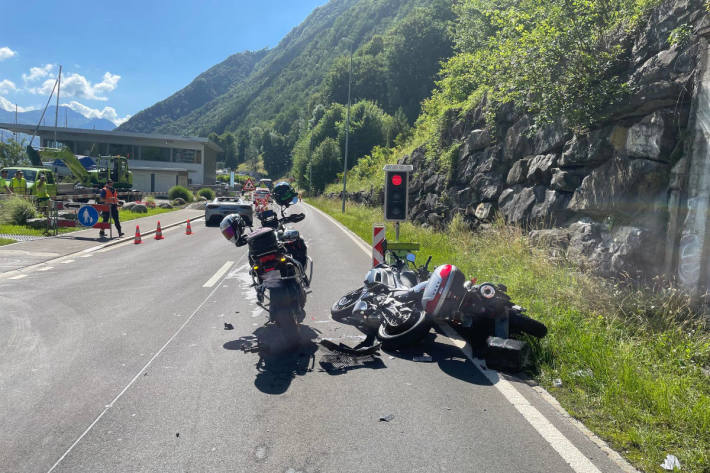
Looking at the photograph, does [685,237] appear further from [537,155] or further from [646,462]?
[537,155]

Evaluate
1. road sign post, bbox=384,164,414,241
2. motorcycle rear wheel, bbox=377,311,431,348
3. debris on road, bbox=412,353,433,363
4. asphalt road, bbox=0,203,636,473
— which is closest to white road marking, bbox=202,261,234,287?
asphalt road, bbox=0,203,636,473

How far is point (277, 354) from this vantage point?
531cm

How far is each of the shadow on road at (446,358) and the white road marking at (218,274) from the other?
4717mm

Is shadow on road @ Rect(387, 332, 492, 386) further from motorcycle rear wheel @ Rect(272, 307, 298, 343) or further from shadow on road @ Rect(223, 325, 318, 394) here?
motorcycle rear wheel @ Rect(272, 307, 298, 343)

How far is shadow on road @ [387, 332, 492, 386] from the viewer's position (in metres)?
4.79

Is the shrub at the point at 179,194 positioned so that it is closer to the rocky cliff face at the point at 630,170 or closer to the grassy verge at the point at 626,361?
the rocky cliff face at the point at 630,170

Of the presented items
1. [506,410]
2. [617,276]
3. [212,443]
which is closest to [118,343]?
[212,443]

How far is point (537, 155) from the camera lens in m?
12.2

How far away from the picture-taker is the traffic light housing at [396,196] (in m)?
11.5

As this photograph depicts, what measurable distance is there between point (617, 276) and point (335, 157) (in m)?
67.5

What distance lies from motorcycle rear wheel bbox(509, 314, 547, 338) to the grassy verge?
0.19 meters

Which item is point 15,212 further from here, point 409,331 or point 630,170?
point 630,170

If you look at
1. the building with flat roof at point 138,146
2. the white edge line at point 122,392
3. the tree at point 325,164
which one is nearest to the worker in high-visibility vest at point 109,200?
the white edge line at point 122,392

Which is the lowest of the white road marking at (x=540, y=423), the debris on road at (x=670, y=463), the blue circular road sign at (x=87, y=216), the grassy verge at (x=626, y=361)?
the white road marking at (x=540, y=423)
